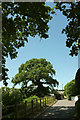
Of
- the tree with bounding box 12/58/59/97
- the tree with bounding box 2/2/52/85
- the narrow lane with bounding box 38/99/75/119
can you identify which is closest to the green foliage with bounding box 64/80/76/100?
the tree with bounding box 12/58/59/97

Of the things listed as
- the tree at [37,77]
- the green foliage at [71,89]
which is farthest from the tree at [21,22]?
the green foliage at [71,89]

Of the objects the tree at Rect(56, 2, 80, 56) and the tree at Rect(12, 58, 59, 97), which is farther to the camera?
the tree at Rect(12, 58, 59, 97)

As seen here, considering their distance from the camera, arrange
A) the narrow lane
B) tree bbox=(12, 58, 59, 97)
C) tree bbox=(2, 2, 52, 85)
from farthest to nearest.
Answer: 1. tree bbox=(12, 58, 59, 97)
2. the narrow lane
3. tree bbox=(2, 2, 52, 85)

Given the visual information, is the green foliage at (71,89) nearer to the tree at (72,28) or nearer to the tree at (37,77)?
the tree at (37,77)

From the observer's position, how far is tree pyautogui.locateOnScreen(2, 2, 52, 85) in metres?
10.2

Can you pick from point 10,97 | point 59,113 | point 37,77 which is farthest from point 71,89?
point 10,97

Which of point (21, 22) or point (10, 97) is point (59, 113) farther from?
point (21, 22)

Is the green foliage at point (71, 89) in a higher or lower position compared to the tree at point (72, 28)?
lower

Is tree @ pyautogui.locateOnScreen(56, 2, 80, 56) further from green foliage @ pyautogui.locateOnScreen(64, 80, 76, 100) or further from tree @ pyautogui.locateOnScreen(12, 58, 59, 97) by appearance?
green foliage @ pyautogui.locateOnScreen(64, 80, 76, 100)

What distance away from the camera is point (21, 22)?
39.1ft

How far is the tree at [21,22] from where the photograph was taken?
10219 millimetres

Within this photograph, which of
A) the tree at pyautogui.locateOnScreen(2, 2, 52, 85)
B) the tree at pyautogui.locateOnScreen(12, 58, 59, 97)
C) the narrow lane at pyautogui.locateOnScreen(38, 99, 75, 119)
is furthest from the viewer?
the tree at pyautogui.locateOnScreen(12, 58, 59, 97)

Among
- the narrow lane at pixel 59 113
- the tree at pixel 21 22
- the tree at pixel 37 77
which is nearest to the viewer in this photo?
the tree at pixel 21 22

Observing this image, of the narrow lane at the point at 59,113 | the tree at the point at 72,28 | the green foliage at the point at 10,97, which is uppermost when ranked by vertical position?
the tree at the point at 72,28
